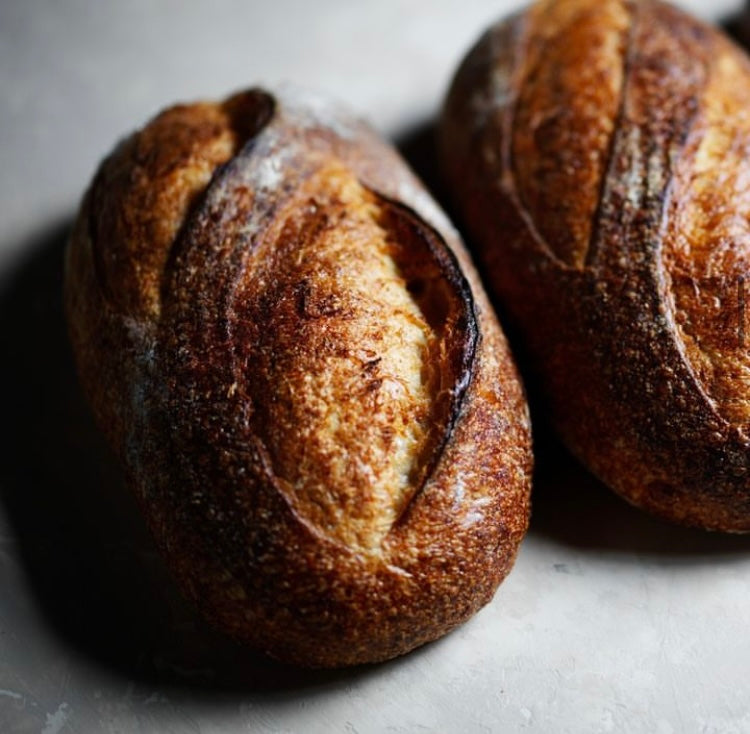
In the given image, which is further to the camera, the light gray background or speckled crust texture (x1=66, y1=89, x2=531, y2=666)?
the light gray background

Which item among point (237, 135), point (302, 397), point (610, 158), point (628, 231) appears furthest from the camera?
point (237, 135)

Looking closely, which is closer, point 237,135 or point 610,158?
point 610,158

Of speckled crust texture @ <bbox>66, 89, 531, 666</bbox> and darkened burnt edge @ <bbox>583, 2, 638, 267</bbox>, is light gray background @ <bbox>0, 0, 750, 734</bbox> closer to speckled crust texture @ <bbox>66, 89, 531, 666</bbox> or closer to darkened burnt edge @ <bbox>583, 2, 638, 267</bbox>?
speckled crust texture @ <bbox>66, 89, 531, 666</bbox>

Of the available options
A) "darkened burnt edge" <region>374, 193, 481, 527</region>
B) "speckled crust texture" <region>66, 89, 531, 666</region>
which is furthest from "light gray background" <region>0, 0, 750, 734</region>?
"darkened burnt edge" <region>374, 193, 481, 527</region>

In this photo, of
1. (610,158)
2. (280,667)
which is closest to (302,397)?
(280,667)

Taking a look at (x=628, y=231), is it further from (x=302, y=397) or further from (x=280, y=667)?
(x=280, y=667)

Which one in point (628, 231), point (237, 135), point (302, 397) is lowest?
point (628, 231)

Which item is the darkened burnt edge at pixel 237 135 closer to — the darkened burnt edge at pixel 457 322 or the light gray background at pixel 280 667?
the darkened burnt edge at pixel 457 322

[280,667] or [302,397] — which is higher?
[302,397]

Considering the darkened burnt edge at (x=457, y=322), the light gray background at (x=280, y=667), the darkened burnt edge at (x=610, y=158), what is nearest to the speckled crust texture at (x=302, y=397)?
the darkened burnt edge at (x=457, y=322)
